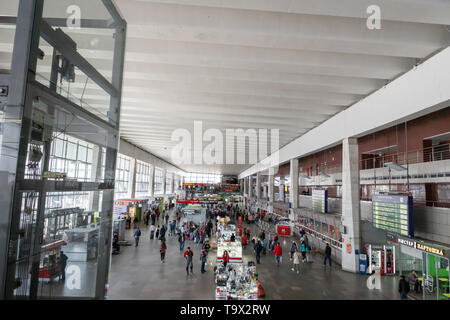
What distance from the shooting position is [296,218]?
18.7 meters

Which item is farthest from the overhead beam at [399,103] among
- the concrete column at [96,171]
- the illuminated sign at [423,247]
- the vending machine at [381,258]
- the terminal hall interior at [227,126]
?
the concrete column at [96,171]

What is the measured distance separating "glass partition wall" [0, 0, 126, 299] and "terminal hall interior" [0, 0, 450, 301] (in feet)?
0.05

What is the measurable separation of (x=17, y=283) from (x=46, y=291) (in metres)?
0.34

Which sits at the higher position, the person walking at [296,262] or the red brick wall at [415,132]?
the red brick wall at [415,132]

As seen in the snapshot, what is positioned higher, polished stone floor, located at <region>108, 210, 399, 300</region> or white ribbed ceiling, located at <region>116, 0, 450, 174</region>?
white ribbed ceiling, located at <region>116, 0, 450, 174</region>

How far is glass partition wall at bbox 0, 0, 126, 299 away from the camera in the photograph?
65.4 inches

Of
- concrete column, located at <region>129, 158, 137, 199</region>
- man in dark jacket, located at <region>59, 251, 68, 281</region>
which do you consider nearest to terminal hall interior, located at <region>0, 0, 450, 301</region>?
man in dark jacket, located at <region>59, 251, 68, 281</region>

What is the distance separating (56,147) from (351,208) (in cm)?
1142

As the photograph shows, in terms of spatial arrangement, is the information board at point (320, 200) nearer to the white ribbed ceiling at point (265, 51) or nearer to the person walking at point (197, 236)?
the white ribbed ceiling at point (265, 51)

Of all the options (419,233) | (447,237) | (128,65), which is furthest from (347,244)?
(128,65)

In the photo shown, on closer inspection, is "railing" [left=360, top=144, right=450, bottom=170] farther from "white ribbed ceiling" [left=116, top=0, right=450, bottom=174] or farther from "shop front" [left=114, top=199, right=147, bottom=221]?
"shop front" [left=114, top=199, right=147, bottom=221]

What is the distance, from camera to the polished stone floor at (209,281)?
7527 mm

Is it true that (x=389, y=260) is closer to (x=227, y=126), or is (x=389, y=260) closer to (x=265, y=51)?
(x=265, y=51)

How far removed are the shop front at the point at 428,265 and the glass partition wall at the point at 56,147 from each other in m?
8.39
